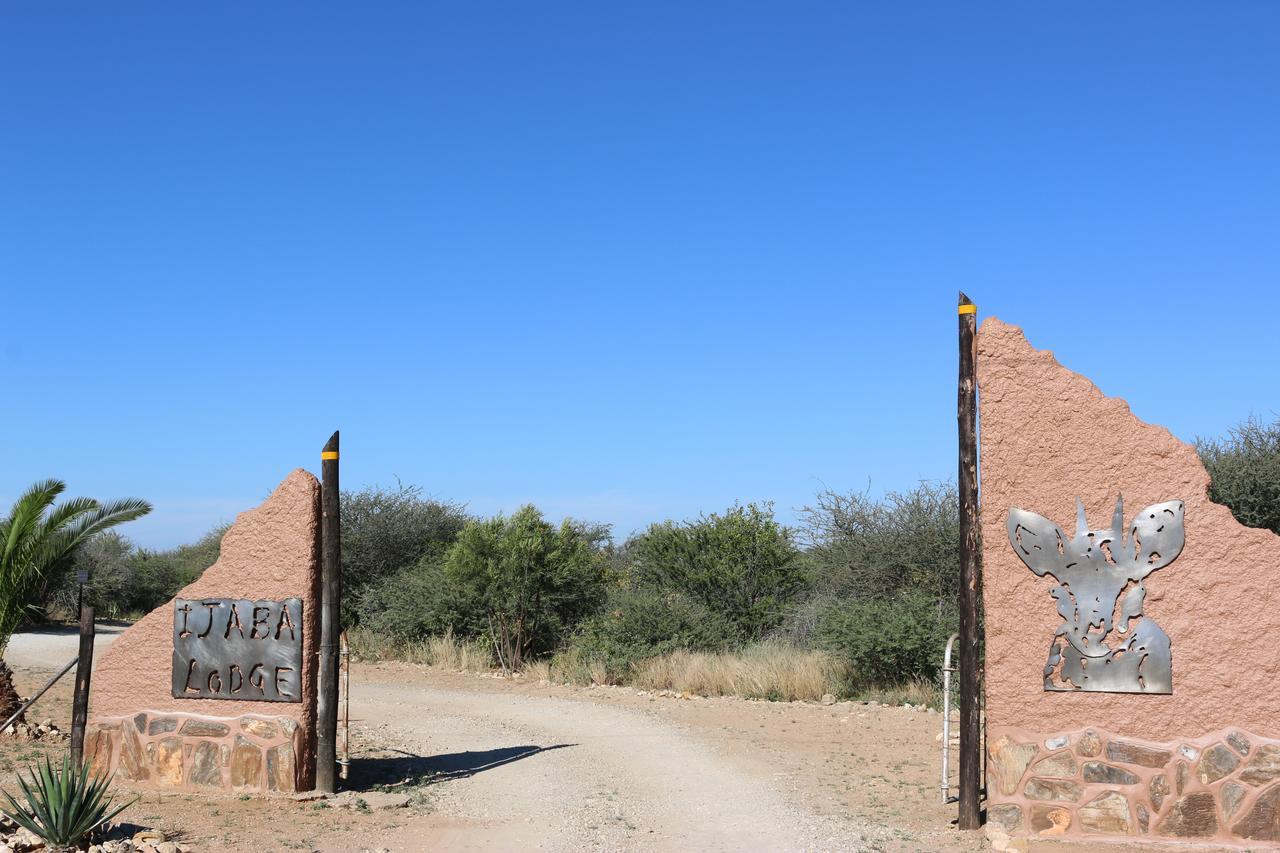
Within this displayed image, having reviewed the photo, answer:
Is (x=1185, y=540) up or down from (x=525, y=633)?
up

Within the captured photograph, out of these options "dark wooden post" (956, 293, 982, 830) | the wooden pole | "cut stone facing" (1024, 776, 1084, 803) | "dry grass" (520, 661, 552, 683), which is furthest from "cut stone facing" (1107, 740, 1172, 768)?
"dry grass" (520, 661, 552, 683)

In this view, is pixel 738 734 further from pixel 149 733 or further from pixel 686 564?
pixel 686 564

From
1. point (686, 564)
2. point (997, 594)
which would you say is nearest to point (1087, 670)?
point (997, 594)

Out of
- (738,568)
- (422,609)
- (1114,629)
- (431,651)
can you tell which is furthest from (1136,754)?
(422,609)

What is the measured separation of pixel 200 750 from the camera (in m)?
10.0

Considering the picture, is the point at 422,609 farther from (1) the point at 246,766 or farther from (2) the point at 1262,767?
(2) the point at 1262,767

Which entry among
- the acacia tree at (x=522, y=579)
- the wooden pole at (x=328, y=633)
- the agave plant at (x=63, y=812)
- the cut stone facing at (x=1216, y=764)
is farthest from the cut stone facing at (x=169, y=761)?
the acacia tree at (x=522, y=579)

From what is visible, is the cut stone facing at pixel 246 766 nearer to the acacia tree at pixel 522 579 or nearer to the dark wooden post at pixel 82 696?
the dark wooden post at pixel 82 696

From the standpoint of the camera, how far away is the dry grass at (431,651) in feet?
73.3

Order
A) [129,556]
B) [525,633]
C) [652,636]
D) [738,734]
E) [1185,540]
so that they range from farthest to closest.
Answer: [129,556], [525,633], [652,636], [738,734], [1185,540]

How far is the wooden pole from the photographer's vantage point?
999 cm

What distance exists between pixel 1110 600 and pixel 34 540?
38.5 ft

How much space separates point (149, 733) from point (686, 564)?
14.6m

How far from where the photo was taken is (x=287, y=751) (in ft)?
32.4
